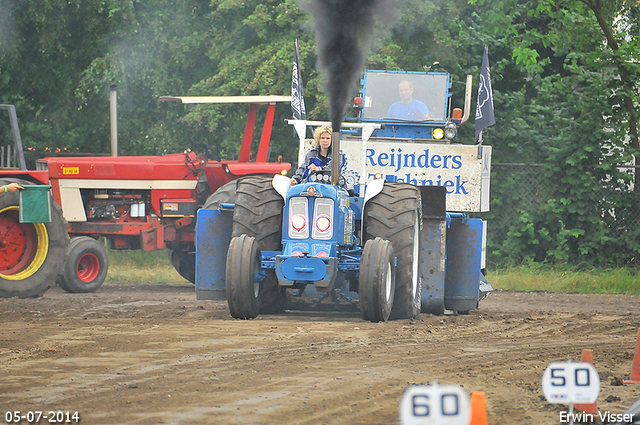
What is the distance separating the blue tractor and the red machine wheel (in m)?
3.55

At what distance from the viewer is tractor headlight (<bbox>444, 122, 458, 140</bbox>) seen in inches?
508

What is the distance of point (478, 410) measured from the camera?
449cm

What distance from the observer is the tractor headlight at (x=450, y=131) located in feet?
42.3

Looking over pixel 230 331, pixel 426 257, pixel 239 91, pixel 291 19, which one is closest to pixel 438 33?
pixel 291 19

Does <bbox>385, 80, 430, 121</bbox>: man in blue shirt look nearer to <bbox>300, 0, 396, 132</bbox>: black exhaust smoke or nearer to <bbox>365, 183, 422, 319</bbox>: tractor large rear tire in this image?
<bbox>300, 0, 396, 132</bbox>: black exhaust smoke

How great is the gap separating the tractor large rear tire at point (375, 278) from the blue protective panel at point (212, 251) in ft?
5.75

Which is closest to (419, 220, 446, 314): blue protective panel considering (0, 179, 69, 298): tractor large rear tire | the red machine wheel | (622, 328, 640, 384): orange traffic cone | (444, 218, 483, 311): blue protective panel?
(444, 218, 483, 311): blue protective panel

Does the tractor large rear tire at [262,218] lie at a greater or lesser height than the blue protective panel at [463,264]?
greater

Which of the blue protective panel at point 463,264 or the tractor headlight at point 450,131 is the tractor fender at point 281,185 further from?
the tractor headlight at point 450,131

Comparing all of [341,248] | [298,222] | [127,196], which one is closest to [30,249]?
[127,196]

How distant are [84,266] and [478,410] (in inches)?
385

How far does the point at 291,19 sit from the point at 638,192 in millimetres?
6837

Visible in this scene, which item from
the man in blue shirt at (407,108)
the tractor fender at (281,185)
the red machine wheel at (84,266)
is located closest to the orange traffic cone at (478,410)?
the tractor fender at (281,185)

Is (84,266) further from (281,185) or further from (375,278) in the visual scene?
(375,278)
